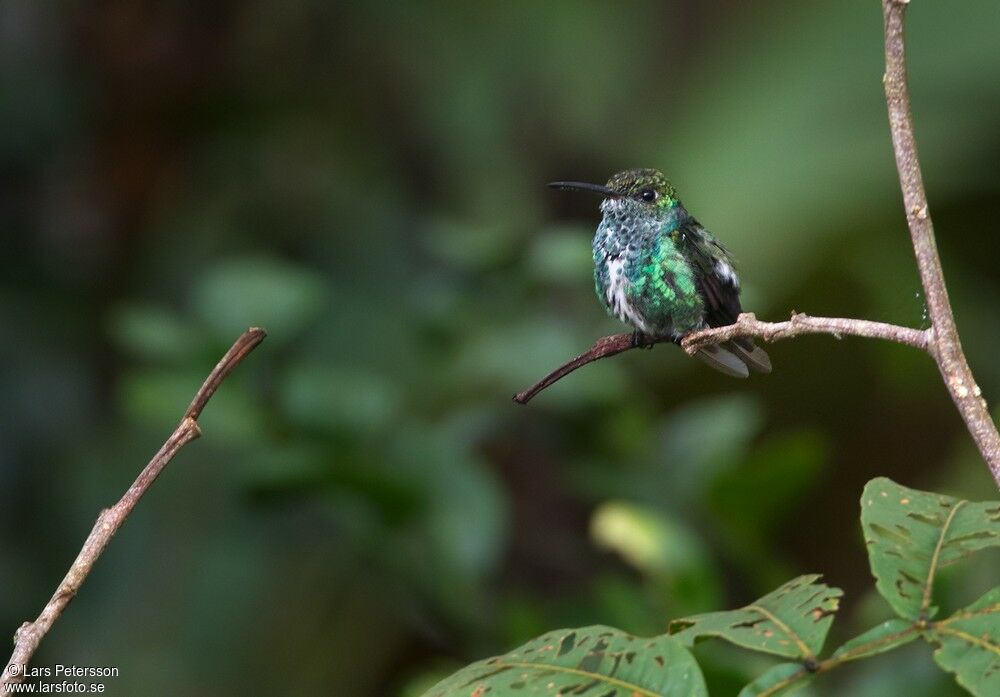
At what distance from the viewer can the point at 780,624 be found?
1.43 meters

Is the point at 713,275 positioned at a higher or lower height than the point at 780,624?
higher

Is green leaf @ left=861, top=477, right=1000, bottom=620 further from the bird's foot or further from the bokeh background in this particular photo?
the bokeh background

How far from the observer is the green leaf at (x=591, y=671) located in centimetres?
136

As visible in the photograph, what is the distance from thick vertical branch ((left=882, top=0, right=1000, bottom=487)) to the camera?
1.25m

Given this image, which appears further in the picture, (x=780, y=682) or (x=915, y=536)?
(x=915, y=536)

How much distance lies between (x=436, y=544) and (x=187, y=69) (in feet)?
8.00

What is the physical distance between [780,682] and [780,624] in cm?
10

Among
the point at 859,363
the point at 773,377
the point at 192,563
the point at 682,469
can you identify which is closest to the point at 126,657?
the point at 192,563

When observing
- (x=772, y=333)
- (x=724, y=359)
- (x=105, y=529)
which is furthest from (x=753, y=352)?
(x=105, y=529)

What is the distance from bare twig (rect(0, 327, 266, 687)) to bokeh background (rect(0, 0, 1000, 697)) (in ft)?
5.39

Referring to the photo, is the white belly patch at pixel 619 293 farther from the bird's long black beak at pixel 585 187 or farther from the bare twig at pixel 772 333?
the bare twig at pixel 772 333

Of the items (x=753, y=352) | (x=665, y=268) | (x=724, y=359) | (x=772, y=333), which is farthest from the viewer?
(x=665, y=268)

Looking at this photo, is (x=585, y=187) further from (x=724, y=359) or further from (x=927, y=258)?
(x=927, y=258)

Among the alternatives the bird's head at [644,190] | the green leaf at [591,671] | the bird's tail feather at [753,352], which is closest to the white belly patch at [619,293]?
the bird's head at [644,190]
